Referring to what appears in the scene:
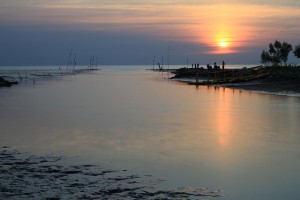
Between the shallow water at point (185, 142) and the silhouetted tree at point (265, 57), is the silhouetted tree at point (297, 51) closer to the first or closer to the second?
the silhouetted tree at point (265, 57)

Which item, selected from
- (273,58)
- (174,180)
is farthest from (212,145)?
(273,58)

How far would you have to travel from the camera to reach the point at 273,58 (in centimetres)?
8662

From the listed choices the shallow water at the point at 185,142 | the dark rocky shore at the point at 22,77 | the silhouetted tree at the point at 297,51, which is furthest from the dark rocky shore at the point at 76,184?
the silhouetted tree at the point at 297,51

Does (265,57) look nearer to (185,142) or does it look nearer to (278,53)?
(278,53)

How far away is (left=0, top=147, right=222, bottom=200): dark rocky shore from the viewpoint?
8.10 meters

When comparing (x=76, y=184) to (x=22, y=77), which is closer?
(x=76, y=184)

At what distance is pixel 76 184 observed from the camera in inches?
347

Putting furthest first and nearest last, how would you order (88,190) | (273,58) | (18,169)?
(273,58) → (18,169) → (88,190)

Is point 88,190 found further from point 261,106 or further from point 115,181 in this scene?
point 261,106

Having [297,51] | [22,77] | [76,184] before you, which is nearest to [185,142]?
[76,184]

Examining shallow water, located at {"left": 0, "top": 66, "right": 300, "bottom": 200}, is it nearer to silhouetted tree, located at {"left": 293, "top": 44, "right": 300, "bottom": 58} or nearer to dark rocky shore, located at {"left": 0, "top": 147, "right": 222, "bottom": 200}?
dark rocky shore, located at {"left": 0, "top": 147, "right": 222, "bottom": 200}

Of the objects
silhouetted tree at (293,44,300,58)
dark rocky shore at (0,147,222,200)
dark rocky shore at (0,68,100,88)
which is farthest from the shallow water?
silhouetted tree at (293,44,300,58)

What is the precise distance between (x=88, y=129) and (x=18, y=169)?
7119mm

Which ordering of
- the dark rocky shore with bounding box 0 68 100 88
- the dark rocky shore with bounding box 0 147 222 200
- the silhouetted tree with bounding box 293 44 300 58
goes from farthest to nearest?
the silhouetted tree with bounding box 293 44 300 58, the dark rocky shore with bounding box 0 68 100 88, the dark rocky shore with bounding box 0 147 222 200
